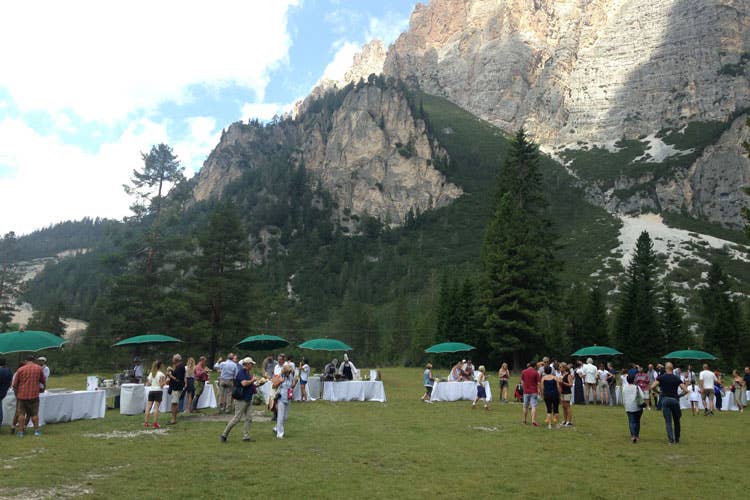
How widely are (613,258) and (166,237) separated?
7379 cm

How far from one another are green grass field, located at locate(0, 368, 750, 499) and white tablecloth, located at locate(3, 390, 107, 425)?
0.43 m

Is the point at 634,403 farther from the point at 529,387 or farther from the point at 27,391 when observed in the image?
the point at 27,391

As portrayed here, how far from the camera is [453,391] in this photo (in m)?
22.1

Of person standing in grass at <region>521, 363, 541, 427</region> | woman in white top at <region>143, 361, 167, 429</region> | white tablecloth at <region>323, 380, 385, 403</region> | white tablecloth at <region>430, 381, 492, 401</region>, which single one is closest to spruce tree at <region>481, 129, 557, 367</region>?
white tablecloth at <region>430, 381, 492, 401</region>

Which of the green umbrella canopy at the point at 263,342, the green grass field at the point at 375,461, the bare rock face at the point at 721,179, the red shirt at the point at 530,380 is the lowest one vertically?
the green grass field at the point at 375,461

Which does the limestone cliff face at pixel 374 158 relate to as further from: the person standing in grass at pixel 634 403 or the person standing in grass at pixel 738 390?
the person standing in grass at pixel 634 403

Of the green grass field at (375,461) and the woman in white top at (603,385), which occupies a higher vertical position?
the woman in white top at (603,385)

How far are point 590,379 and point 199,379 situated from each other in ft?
46.0

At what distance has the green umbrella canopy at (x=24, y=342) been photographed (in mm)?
14531

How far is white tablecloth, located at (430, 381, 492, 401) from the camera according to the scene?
21703 millimetres

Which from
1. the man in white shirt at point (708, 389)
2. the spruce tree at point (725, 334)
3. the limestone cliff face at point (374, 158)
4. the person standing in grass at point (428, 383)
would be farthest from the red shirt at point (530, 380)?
the limestone cliff face at point (374, 158)

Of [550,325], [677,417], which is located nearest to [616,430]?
[677,417]

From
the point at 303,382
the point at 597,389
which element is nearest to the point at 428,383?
the point at 303,382

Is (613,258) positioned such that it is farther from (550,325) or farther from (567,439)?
(567,439)
